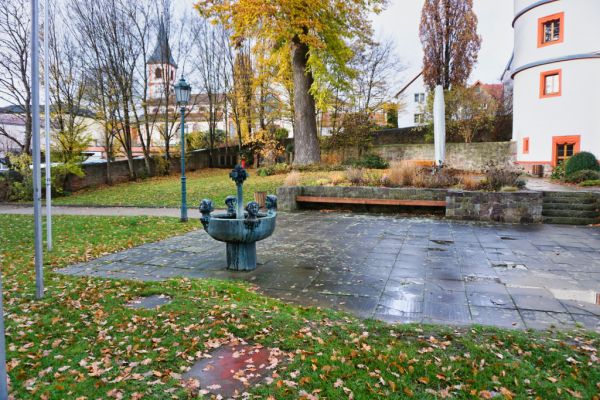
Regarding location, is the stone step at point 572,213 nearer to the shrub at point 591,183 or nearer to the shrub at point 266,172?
the shrub at point 591,183

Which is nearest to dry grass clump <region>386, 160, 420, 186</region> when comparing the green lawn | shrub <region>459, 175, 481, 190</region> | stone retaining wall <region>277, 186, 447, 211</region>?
stone retaining wall <region>277, 186, 447, 211</region>

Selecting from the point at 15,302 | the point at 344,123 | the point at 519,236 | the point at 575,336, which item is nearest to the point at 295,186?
the point at 519,236

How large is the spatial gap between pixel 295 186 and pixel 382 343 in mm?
8958

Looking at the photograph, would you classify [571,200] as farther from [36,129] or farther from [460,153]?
[460,153]

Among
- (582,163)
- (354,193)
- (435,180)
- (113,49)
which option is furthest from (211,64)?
(582,163)

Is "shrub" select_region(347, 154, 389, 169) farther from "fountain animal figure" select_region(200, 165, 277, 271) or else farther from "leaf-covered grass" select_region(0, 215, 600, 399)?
"leaf-covered grass" select_region(0, 215, 600, 399)

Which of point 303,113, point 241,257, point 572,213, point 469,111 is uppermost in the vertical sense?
point 469,111

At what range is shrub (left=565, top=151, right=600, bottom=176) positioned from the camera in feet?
53.5

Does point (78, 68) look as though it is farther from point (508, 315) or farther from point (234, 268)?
point (508, 315)

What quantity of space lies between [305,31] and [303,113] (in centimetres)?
347

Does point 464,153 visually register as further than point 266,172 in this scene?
Yes

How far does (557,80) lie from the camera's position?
1991 cm

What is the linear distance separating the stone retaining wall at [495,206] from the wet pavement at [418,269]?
2.58 feet

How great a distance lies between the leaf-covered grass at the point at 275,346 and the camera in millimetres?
2668
